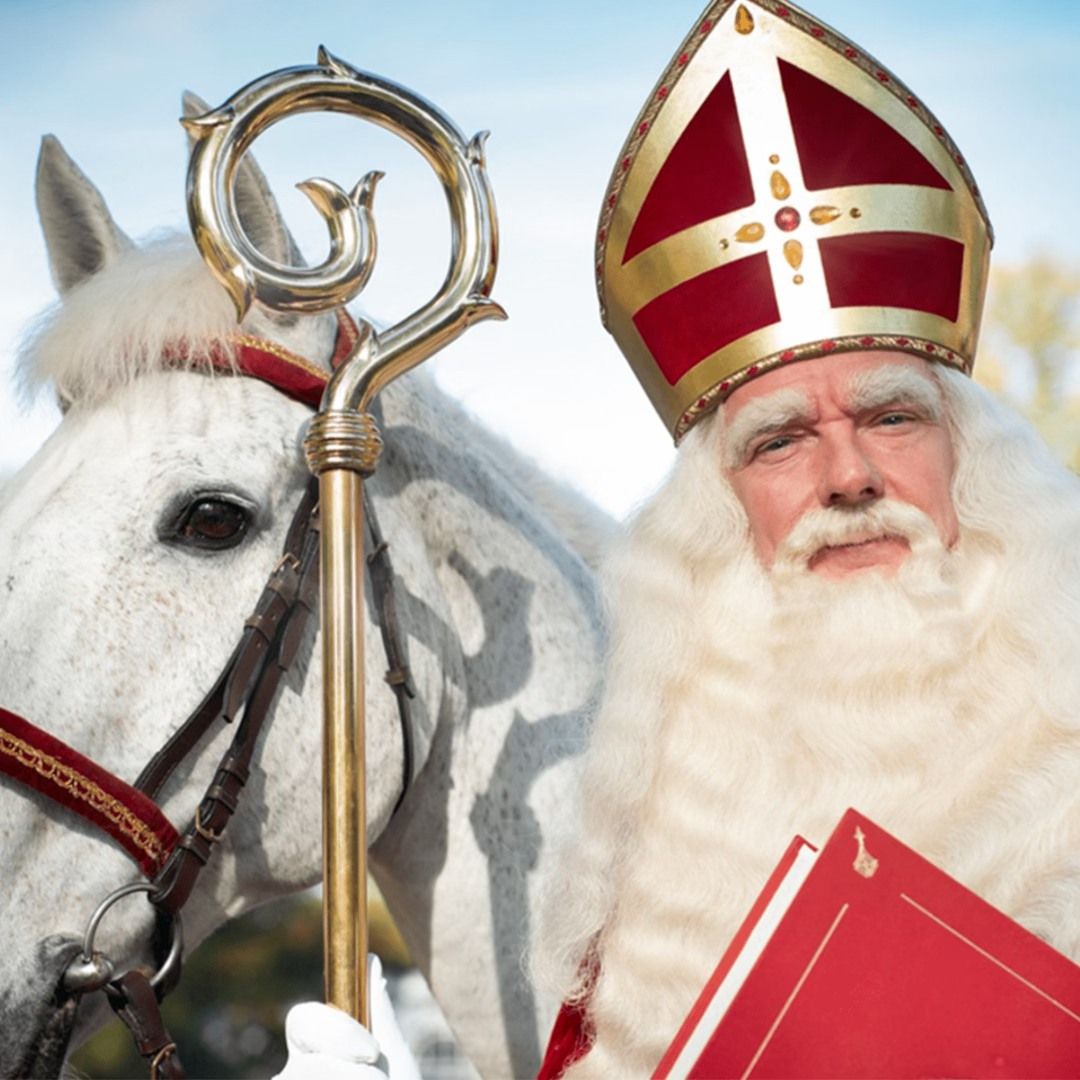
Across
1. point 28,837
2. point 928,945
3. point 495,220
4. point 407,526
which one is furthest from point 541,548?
point 928,945

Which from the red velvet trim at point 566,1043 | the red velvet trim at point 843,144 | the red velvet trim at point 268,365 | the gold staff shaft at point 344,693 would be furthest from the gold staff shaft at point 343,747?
the red velvet trim at point 843,144

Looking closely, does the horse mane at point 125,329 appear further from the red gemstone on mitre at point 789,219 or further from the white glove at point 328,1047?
the white glove at point 328,1047

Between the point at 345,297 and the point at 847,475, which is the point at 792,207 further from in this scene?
the point at 345,297

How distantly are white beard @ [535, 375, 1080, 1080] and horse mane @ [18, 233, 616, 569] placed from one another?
3.10ft

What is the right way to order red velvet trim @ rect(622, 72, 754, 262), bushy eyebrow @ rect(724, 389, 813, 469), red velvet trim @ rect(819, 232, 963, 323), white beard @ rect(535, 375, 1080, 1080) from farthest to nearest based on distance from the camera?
red velvet trim @ rect(622, 72, 754, 262) → red velvet trim @ rect(819, 232, 963, 323) → bushy eyebrow @ rect(724, 389, 813, 469) → white beard @ rect(535, 375, 1080, 1080)

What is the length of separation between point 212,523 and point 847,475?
1.10 metres

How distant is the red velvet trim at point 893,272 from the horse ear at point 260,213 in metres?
1.04

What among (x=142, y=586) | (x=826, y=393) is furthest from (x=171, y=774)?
(x=826, y=393)

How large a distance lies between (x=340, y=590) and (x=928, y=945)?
3.29ft

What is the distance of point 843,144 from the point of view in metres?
2.71

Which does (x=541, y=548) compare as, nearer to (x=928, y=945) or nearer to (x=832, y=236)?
(x=832, y=236)

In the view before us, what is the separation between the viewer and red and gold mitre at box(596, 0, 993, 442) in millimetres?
2648

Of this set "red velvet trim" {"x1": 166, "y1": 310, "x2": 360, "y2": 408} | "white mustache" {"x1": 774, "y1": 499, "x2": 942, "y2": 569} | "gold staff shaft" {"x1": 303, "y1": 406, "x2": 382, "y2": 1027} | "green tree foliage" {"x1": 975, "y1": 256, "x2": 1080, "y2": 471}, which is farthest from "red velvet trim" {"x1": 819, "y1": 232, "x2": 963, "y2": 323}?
"green tree foliage" {"x1": 975, "y1": 256, "x2": 1080, "y2": 471}

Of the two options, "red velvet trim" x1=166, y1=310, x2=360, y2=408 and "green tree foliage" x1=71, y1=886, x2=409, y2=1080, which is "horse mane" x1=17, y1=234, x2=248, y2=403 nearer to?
"red velvet trim" x1=166, y1=310, x2=360, y2=408
